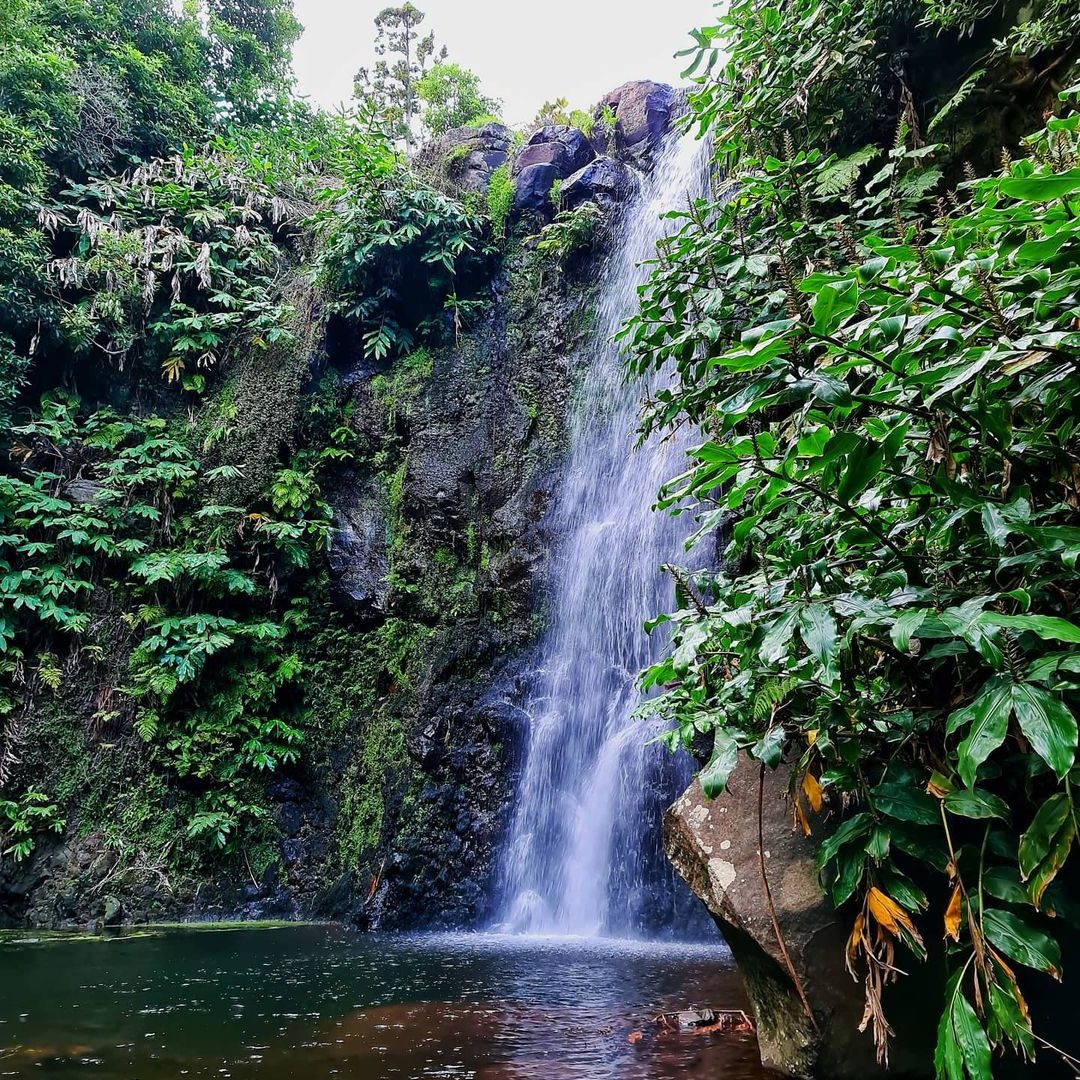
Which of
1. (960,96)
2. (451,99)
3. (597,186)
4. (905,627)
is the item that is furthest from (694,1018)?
(451,99)

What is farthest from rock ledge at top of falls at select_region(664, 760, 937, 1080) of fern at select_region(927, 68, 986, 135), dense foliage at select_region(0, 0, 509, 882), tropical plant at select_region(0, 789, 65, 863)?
tropical plant at select_region(0, 789, 65, 863)

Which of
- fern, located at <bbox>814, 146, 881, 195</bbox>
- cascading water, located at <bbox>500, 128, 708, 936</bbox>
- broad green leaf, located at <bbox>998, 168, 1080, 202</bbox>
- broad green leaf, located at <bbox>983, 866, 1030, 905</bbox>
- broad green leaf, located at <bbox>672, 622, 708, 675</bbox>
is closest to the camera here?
broad green leaf, located at <bbox>998, 168, 1080, 202</bbox>

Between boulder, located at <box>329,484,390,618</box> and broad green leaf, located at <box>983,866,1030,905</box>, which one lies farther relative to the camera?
boulder, located at <box>329,484,390,618</box>

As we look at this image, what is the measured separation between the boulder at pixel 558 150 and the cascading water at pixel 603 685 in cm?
166

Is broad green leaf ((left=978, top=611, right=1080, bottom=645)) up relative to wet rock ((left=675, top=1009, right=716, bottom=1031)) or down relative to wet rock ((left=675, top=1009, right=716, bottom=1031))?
up

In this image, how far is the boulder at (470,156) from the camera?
10719 mm

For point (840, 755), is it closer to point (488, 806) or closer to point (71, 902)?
point (488, 806)

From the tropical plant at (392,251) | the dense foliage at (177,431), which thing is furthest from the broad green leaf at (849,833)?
the tropical plant at (392,251)

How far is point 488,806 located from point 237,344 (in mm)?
6716

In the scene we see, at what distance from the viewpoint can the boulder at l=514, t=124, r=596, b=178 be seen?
10383mm

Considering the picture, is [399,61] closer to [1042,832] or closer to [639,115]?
[639,115]

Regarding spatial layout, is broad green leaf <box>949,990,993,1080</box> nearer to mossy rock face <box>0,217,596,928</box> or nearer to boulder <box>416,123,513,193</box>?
mossy rock face <box>0,217,596,928</box>

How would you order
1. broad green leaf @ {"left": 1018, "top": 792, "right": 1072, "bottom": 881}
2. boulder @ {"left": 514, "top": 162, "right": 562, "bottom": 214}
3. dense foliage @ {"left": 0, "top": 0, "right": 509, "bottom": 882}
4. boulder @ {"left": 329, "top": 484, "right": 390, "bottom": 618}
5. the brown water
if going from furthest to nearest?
boulder @ {"left": 514, "top": 162, "right": 562, "bottom": 214}
boulder @ {"left": 329, "top": 484, "right": 390, "bottom": 618}
dense foliage @ {"left": 0, "top": 0, "right": 509, "bottom": 882}
the brown water
broad green leaf @ {"left": 1018, "top": 792, "right": 1072, "bottom": 881}

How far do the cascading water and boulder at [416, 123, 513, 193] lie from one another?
259 centimetres
